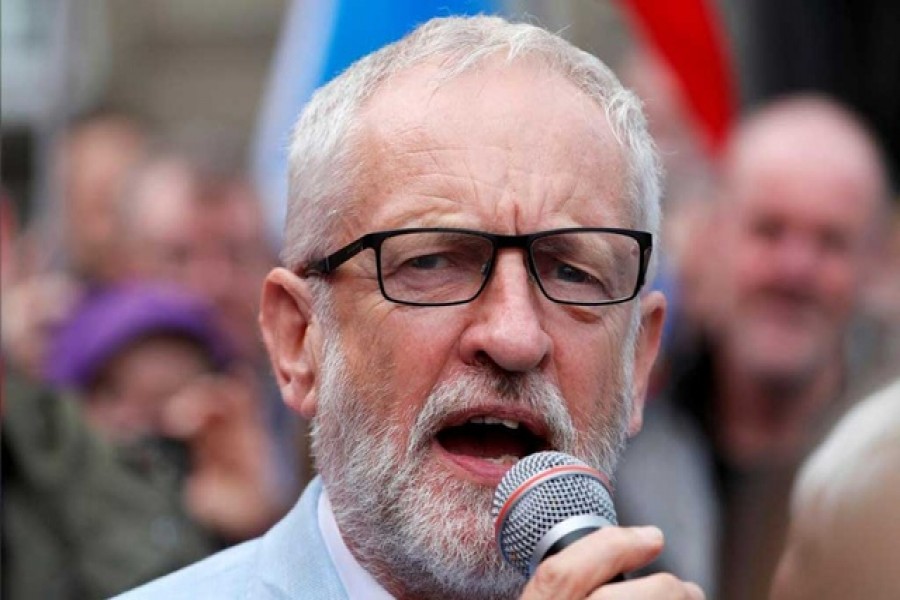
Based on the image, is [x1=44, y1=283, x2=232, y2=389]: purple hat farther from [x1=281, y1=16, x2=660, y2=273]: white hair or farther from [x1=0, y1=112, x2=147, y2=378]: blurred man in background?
[x1=281, y1=16, x2=660, y2=273]: white hair

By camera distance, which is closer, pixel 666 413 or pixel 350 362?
pixel 350 362

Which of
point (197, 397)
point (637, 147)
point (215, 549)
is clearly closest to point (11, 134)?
point (197, 397)

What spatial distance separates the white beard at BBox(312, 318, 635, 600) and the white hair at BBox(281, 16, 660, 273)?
25cm

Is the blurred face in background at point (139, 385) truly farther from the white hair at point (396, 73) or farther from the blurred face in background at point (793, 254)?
the white hair at point (396, 73)

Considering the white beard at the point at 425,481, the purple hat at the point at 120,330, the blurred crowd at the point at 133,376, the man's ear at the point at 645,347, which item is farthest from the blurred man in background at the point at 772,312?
the white beard at the point at 425,481

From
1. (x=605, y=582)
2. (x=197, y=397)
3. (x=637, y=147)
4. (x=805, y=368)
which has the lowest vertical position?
(x=197, y=397)

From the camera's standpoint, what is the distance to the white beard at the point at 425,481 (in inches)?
117

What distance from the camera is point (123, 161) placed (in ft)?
30.6

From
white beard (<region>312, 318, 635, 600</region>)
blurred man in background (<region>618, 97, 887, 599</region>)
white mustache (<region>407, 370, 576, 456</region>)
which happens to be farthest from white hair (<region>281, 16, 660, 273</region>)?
blurred man in background (<region>618, 97, 887, 599</region>)

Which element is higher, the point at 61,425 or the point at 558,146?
the point at 558,146

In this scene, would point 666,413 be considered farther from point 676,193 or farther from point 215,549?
point 676,193

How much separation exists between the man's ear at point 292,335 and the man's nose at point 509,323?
40cm

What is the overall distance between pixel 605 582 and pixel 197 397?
12.9 ft

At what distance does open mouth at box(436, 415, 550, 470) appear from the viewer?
10.00 ft
